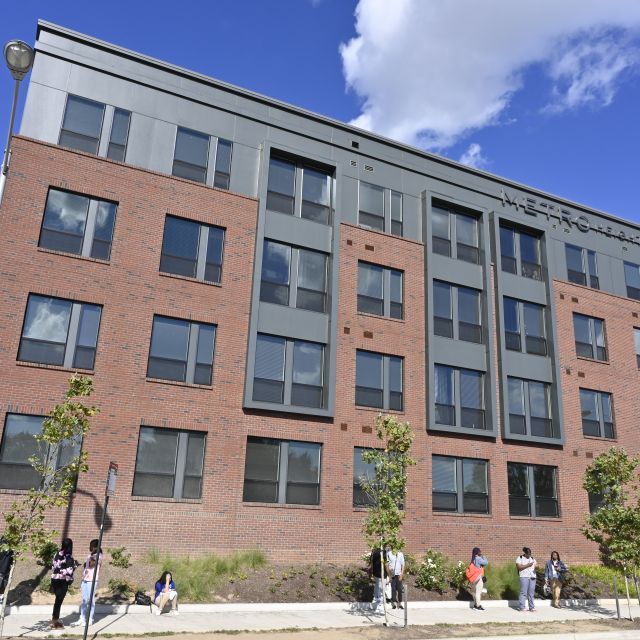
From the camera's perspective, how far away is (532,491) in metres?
25.2

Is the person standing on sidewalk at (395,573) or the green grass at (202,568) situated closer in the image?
the green grass at (202,568)

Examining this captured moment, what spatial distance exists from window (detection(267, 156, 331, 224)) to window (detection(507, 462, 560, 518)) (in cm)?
1233

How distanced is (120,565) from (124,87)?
15481mm

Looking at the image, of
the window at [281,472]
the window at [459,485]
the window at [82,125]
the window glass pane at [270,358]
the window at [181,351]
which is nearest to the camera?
the window at [181,351]

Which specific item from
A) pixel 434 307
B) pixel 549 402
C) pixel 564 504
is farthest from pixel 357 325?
pixel 564 504

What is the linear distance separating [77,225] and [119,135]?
3693mm

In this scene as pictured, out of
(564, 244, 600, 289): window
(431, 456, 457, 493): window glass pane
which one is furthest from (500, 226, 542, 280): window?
(431, 456, 457, 493): window glass pane

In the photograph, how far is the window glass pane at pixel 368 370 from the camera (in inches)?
918

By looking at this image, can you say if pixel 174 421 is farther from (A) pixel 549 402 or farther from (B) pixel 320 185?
(A) pixel 549 402

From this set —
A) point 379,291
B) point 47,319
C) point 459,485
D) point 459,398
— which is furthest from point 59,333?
point 459,485

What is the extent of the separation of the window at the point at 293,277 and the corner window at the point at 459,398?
5.59 m

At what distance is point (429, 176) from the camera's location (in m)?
27.2

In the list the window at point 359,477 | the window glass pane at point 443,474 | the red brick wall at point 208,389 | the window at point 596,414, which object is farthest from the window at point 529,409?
the window at point 359,477

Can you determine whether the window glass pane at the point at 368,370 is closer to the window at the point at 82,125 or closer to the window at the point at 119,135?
the window at the point at 119,135
